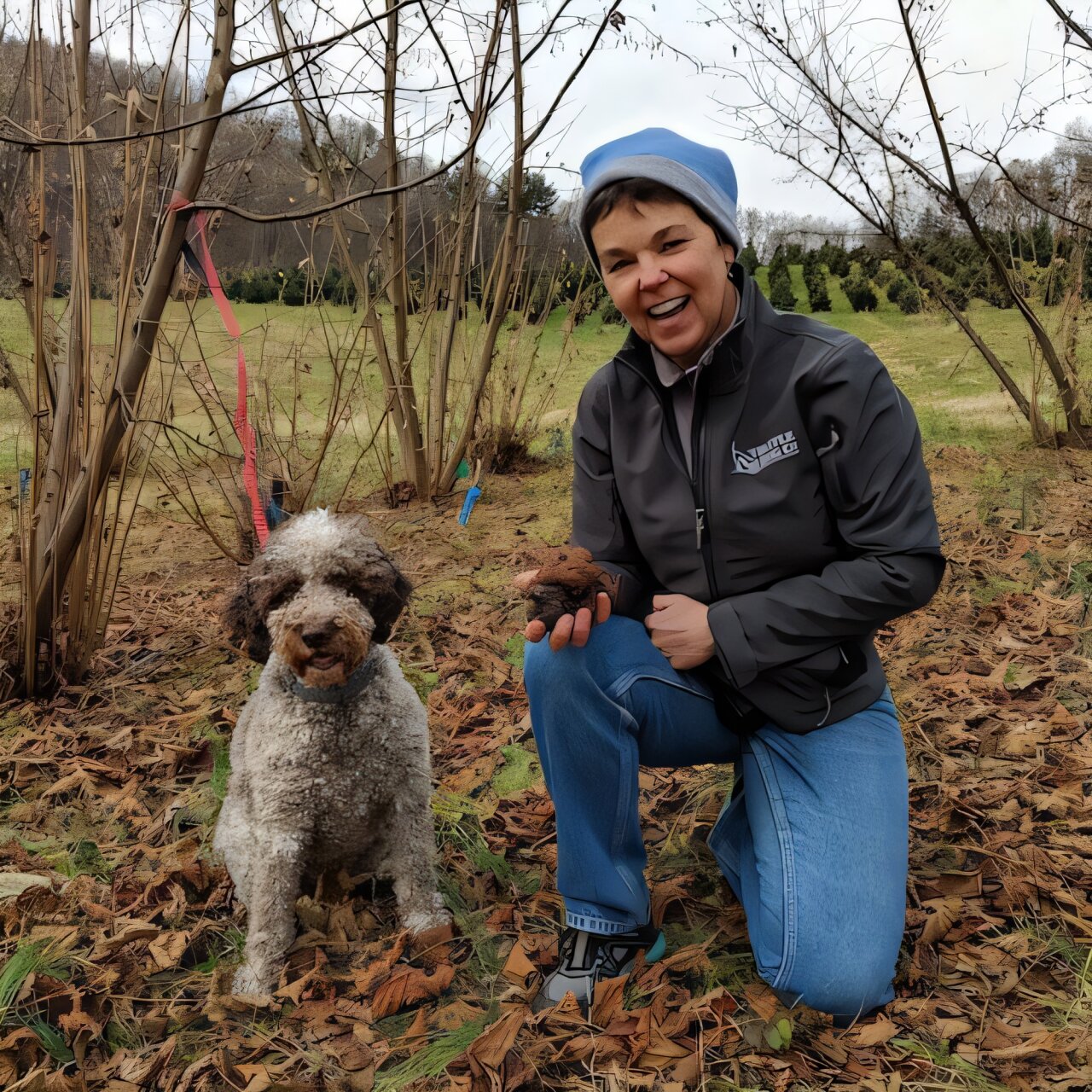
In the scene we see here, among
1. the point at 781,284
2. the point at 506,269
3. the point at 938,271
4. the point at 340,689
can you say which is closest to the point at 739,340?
the point at 340,689

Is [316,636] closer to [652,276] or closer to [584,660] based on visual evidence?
[584,660]

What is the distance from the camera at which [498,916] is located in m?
2.57

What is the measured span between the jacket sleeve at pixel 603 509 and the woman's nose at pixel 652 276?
1.19ft

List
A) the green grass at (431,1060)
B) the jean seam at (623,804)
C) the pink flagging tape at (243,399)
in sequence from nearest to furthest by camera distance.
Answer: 1. the green grass at (431,1060)
2. the jean seam at (623,804)
3. the pink flagging tape at (243,399)

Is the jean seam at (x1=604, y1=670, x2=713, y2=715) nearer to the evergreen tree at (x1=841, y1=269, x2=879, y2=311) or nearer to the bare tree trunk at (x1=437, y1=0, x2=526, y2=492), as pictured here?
the bare tree trunk at (x1=437, y1=0, x2=526, y2=492)

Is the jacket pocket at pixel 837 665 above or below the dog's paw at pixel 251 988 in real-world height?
above

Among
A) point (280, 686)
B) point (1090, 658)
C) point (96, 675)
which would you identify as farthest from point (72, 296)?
point (1090, 658)

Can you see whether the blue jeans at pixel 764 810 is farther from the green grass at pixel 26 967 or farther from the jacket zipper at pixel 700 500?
the green grass at pixel 26 967

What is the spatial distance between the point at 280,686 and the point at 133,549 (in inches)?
173

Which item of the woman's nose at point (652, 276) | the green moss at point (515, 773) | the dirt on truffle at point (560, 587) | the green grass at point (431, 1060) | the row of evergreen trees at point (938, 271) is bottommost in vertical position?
the green grass at point (431, 1060)

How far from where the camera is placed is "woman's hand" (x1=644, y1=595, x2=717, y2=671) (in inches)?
86.1

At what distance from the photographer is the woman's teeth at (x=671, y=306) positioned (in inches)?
86.0

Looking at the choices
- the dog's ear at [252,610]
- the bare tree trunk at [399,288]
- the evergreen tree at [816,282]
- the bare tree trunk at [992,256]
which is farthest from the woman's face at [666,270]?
the evergreen tree at [816,282]

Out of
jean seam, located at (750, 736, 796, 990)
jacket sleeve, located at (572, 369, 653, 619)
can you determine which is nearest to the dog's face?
jacket sleeve, located at (572, 369, 653, 619)
